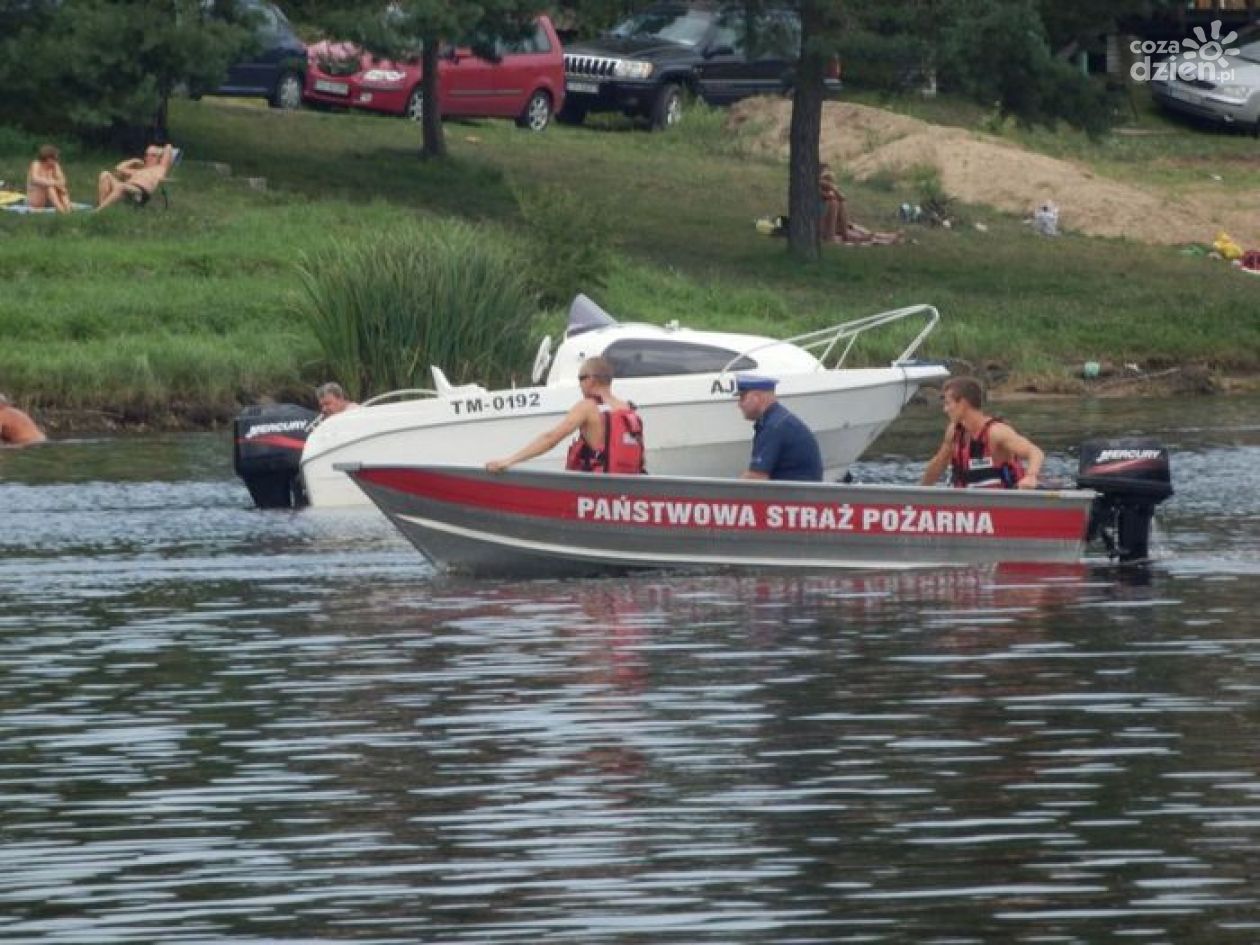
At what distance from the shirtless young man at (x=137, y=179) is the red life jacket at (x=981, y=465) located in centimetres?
1882

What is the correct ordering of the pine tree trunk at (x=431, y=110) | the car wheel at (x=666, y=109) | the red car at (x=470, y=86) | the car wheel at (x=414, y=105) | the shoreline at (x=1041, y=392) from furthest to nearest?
1. the car wheel at (x=666, y=109)
2. the car wheel at (x=414, y=105)
3. the red car at (x=470, y=86)
4. the pine tree trunk at (x=431, y=110)
5. the shoreline at (x=1041, y=392)

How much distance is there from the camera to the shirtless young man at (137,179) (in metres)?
38.9

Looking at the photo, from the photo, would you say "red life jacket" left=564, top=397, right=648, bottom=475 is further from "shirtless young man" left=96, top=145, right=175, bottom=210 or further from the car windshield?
the car windshield

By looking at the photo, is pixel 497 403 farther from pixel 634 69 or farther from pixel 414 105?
pixel 634 69

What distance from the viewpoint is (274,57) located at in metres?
47.4

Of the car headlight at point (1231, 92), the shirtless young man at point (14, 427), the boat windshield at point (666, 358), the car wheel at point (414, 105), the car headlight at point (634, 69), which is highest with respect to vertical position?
the car headlight at point (634, 69)

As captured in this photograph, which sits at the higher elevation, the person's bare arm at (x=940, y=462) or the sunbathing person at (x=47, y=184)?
the sunbathing person at (x=47, y=184)

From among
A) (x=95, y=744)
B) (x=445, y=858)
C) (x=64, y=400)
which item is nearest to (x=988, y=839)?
(x=445, y=858)

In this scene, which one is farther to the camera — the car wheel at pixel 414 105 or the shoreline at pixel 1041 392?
the car wheel at pixel 414 105

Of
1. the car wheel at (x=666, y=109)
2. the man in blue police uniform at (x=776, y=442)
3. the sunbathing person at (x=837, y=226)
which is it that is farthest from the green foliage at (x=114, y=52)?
the man in blue police uniform at (x=776, y=442)

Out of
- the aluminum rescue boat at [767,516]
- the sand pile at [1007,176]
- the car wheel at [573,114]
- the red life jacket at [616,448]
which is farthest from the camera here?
the car wheel at [573,114]

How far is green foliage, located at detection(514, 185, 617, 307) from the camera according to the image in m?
37.1

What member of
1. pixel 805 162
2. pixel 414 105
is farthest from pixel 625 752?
pixel 414 105

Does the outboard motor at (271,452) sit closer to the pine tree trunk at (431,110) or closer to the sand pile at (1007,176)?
the pine tree trunk at (431,110)
